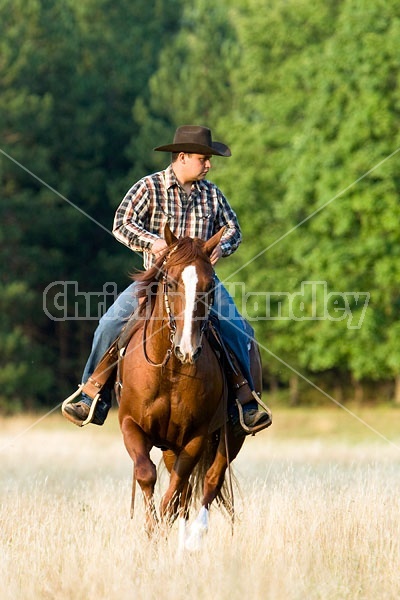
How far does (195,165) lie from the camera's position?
28.5ft

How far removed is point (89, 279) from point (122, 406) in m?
31.9

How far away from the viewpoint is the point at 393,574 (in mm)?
6570

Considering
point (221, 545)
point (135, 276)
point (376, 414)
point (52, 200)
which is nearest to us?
point (221, 545)

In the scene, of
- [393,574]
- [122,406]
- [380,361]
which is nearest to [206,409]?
[122,406]

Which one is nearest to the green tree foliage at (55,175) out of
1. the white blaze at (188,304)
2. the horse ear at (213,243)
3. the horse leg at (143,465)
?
the horse leg at (143,465)

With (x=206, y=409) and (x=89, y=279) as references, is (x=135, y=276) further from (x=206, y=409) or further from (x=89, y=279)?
(x=89, y=279)

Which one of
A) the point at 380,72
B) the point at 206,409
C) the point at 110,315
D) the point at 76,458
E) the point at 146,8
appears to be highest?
the point at 146,8

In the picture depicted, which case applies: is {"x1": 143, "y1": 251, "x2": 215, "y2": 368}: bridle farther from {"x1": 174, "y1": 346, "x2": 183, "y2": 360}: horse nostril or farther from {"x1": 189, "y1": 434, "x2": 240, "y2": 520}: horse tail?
{"x1": 189, "y1": 434, "x2": 240, "y2": 520}: horse tail

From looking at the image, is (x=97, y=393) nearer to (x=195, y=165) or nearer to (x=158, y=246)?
(x=158, y=246)

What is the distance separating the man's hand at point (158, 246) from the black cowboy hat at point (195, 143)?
34.2 inches

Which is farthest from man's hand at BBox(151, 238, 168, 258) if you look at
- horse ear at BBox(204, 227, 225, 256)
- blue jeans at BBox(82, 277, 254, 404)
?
blue jeans at BBox(82, 277, 254, 404)

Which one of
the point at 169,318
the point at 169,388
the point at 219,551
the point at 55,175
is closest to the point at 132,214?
the point at 169,318

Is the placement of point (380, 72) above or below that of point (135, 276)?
above

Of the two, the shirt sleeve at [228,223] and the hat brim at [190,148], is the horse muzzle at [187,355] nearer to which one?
the shirt sleeve at [228,223]
